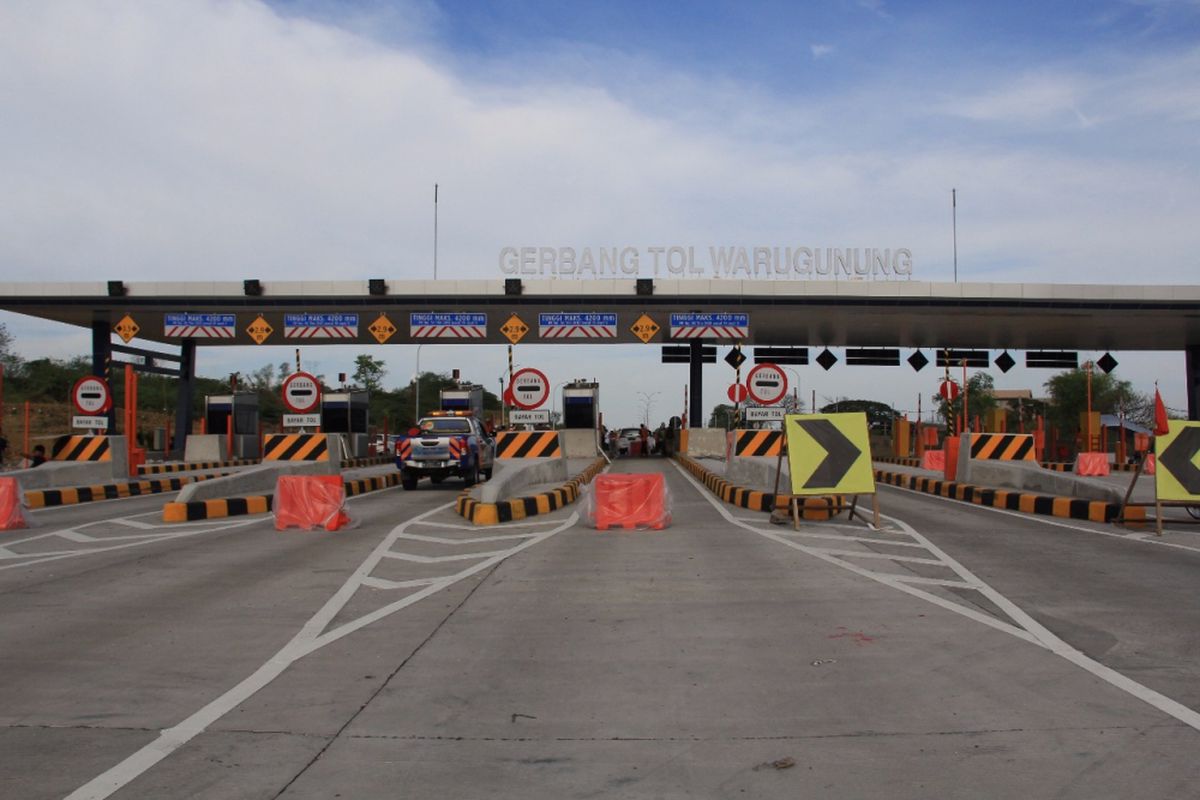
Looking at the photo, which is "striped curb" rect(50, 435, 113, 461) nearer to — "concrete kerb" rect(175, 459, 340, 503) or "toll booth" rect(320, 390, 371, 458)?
"concrete kerb" rect(175, 459, 340, 503)

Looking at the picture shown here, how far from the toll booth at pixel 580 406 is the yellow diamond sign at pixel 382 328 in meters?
9.19

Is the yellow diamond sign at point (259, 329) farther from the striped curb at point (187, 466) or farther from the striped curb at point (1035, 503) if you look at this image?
the striped curb at point (1035, 503)

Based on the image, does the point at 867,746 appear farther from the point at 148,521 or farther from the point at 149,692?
the point at 148,521

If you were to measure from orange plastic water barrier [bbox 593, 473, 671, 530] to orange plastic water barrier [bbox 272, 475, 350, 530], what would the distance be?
11.2 feet

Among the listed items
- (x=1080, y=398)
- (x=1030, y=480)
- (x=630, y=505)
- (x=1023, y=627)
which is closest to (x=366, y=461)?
(x=1030, y=480)

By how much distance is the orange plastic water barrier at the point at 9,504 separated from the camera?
13133mm

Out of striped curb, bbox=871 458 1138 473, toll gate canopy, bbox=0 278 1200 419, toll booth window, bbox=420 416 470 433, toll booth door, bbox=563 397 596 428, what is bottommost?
striped curb, bbox=871 458 1138 473

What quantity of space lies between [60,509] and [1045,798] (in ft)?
58.1

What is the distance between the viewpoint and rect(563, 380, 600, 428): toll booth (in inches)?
1597

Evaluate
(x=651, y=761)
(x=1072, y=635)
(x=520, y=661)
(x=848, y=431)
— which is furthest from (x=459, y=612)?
(x=848, y=431)

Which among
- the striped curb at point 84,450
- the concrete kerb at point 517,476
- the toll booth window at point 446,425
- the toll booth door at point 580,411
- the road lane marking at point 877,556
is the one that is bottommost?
the road lane marking at point 877,556

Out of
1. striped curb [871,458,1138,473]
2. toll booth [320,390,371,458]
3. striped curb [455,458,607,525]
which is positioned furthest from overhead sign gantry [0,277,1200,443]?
striped curb [455,458,607,525]

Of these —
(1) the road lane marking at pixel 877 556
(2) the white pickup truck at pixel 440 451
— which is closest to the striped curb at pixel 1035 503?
(1) the road lane marking at pixel 877 556

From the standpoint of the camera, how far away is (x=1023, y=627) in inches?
268
